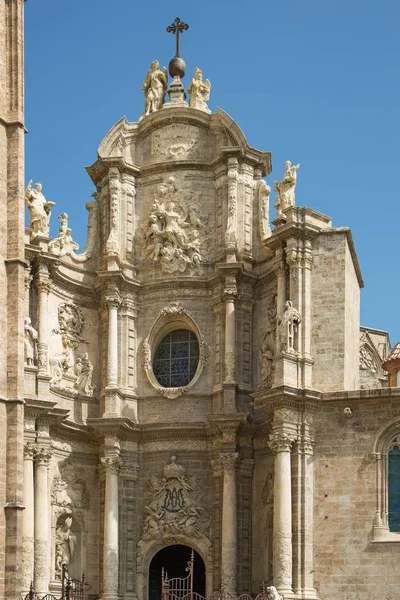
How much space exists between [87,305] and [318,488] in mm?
8432

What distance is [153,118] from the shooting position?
129 feet

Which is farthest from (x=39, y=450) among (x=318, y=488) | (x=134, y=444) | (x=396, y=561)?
(x=396, y=561)

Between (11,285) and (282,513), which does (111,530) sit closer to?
(282,513)

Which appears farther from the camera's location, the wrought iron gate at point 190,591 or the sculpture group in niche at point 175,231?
the sculpture group in niche at point 175,231

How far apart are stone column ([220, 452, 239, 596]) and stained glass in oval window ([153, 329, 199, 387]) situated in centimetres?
288

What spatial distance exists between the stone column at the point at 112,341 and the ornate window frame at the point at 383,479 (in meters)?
7.33

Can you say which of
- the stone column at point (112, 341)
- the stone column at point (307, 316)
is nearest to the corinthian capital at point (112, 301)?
the stone column at point (112, 341)

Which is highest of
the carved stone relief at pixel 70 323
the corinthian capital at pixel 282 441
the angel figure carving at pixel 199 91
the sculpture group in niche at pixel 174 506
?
the angel figure carving at pixel 199 91

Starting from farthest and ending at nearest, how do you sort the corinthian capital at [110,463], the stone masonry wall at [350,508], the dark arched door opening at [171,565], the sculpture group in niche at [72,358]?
the sculpture group in niche at [72,358] → the dark arched door opening at [171,565] → the corinthian capital at [110,463] → the stone masonry wall at [350,508]

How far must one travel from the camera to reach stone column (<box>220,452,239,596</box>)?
3528 cm

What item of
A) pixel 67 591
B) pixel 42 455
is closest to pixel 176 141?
pixel 42 455

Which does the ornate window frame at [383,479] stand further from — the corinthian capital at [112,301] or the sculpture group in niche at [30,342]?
the sculpture group in niche at [30,342]

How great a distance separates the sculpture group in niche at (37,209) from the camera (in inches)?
1444

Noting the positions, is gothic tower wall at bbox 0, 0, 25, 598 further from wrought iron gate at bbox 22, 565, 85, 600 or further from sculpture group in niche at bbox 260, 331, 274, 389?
sculpture group in niche at bbox 260, 331, 274, 389
